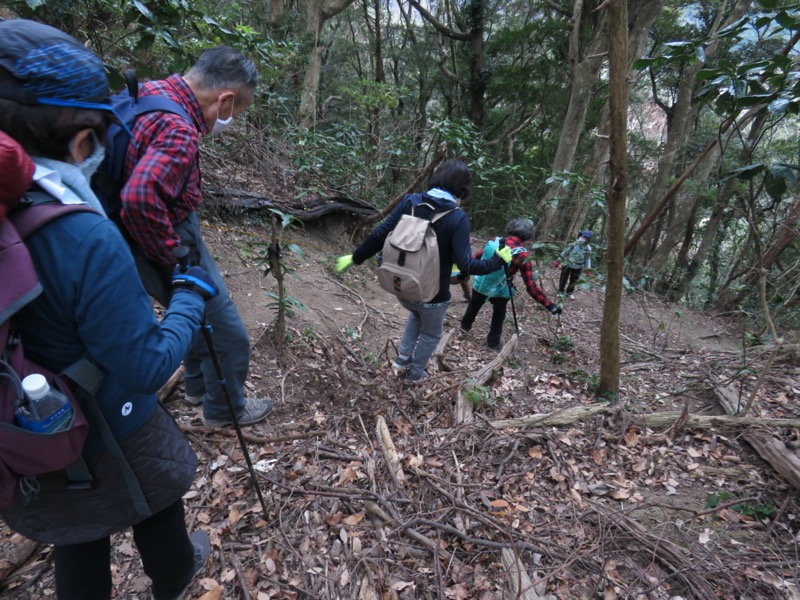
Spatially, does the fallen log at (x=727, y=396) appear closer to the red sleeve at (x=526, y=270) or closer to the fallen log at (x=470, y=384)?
the red sleeve at (x=526, y=270)

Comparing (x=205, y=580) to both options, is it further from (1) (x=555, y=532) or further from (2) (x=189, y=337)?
(1) (x=555, y=532)

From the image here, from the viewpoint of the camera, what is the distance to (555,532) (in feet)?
7.72

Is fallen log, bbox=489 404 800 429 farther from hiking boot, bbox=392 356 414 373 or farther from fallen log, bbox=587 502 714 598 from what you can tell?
hiking boot, bbox=392 356 414 373

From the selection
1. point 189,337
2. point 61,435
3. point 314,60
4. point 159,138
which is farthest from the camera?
point 314,60

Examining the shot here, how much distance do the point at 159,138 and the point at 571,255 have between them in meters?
4.26

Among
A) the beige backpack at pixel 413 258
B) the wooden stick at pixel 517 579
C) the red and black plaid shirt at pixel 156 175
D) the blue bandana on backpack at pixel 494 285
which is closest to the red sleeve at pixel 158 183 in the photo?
the red and black plaid shirt at pixel 156 175

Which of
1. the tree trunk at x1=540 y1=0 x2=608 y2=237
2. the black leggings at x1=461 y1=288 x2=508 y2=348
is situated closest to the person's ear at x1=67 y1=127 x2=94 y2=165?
the black leggings at x1=461 y1=288 x2=508 y2=348

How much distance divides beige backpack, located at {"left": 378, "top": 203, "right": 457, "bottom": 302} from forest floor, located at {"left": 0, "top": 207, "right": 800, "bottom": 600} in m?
0.98

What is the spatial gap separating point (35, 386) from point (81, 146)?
0.68 meters

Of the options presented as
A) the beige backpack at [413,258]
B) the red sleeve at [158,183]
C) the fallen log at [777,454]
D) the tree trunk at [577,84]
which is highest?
the tree trunk at [577,84]

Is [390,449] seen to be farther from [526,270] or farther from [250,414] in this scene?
[526,270]

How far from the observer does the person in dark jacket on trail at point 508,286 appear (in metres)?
4.58

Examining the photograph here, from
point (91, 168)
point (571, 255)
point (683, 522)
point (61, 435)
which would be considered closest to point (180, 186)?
point (91, 168)

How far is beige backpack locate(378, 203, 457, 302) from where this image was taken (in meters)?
3.08
